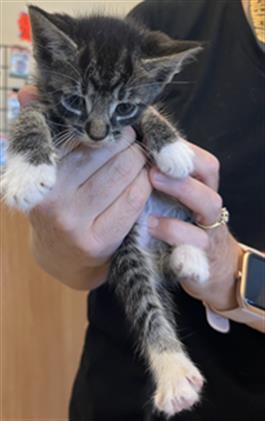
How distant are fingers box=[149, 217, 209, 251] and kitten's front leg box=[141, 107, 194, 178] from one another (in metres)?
0.09

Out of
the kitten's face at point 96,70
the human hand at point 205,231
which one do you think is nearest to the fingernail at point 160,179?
the human hand at point 205,231

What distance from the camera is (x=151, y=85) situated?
3.09 ft

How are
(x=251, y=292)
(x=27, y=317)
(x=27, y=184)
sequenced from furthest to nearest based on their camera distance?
(x=27, y=317), (x=251, y=292), (x=27, y=184)

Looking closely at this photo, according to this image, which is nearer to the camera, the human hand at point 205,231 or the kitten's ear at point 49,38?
the kitten's ear at point 49,38

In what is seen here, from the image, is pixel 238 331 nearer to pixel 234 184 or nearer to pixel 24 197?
pixel 234 184

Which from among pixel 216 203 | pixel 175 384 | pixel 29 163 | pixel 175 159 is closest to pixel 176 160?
pixel 175 159

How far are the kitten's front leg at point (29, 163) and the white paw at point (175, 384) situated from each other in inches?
13.9

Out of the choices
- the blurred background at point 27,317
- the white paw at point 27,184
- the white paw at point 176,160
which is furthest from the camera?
the blurred background at point 27,317

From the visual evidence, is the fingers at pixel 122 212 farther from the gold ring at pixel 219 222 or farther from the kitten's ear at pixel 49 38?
the kitten's ear at pixel 49 38

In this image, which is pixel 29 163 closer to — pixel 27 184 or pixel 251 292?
pixel 27 184

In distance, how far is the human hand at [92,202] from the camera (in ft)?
2.96

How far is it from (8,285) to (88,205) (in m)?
0.89

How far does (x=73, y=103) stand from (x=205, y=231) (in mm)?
325

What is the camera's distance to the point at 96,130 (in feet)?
2.82
